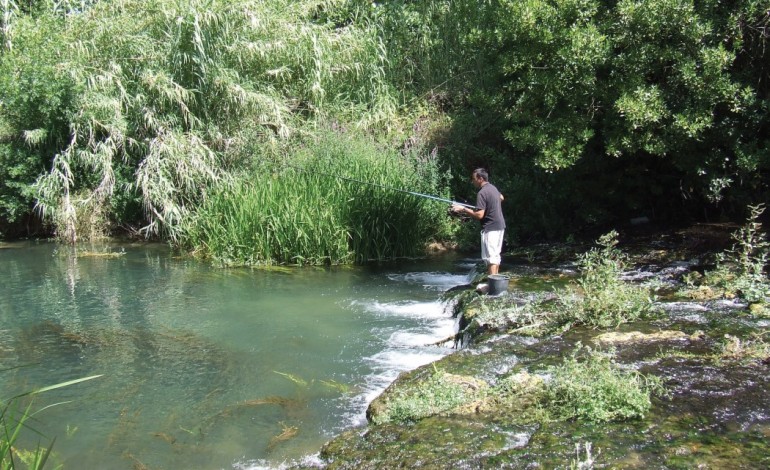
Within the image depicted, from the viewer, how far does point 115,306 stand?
29.3 ft

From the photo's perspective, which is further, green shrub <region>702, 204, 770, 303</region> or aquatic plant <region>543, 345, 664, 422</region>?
green shrub <region>702, 204, 770, 303</region>

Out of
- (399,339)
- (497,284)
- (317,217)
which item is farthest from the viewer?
(317,217)

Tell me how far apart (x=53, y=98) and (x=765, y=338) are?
12.5m

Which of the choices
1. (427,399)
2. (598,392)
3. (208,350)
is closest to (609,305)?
(598,392)

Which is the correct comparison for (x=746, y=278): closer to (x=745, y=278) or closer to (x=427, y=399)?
(x=745, y=278)

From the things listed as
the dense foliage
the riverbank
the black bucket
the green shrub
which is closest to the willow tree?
the dense foliage

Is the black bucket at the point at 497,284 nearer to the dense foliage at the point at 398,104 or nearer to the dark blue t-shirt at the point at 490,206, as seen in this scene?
→ the dark blue t-shirt at the point at 490,206

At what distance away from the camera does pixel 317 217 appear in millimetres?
11141

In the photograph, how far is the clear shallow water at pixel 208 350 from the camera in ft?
16.7

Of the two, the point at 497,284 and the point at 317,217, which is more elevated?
the point at 317,217

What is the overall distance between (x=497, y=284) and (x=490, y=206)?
1086mm

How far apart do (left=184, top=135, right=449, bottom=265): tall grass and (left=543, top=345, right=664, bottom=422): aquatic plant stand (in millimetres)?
6473

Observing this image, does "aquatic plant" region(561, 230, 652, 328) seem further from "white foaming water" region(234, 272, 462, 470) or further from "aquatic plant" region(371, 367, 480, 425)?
"aquatic plant" region(371, 367, 480, 425)

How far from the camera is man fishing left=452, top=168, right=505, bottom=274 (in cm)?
840
